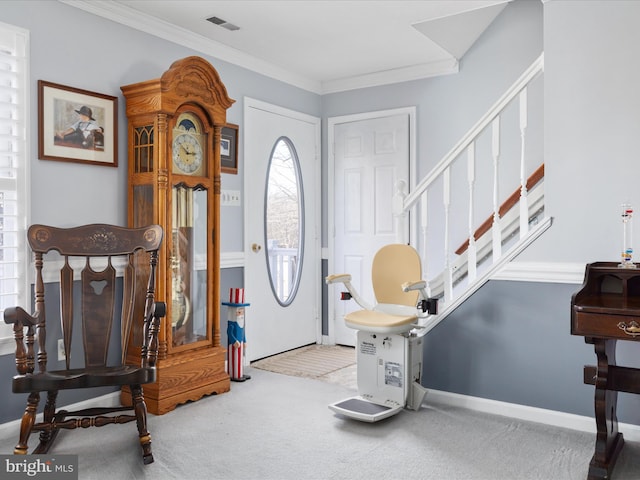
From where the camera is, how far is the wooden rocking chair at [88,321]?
8.23 feet

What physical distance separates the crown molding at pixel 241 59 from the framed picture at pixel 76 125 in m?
0.52

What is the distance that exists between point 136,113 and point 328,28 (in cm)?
146

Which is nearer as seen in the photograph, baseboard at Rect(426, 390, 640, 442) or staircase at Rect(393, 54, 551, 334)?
baseboard at Rect(426, 390, 640, 442)

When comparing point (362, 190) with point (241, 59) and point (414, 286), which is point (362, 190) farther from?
point (414, 286)

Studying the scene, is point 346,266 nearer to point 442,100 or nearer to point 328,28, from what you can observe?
point 442,100

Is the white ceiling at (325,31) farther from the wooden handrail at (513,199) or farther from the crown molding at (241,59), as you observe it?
the wooden handrail at (513,199)

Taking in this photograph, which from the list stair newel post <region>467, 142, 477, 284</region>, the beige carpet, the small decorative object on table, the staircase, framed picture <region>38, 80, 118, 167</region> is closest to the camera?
Result: the small decorative object on table

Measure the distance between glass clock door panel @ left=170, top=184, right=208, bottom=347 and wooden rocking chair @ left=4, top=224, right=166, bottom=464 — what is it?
0.66 feet

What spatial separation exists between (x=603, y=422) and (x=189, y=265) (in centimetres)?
247

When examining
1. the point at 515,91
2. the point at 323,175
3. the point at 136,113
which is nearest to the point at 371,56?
the point at 323,175

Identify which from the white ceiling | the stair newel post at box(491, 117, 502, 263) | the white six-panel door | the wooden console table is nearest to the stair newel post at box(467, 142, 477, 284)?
the stair newel post at box(491, 117, 502, 263)

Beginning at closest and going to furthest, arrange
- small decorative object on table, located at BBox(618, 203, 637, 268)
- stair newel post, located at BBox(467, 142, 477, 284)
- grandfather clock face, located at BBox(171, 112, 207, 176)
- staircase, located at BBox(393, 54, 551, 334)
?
1. small decorative object on table, located at BBox(618, 203, 637, 268)
2. staircase, located at BBox(393, 54, 551, 334)
3. stair newel post, located at BBox(467, 142, 477, 284)
4. grandfather clock face, located at BBox(171, 112, 207, 176)

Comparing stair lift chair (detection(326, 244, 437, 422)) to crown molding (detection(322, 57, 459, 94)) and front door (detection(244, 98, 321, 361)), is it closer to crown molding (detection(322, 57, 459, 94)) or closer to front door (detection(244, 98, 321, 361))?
front door (detection(244, 98, 321, 361))

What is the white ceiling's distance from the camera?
345cm
